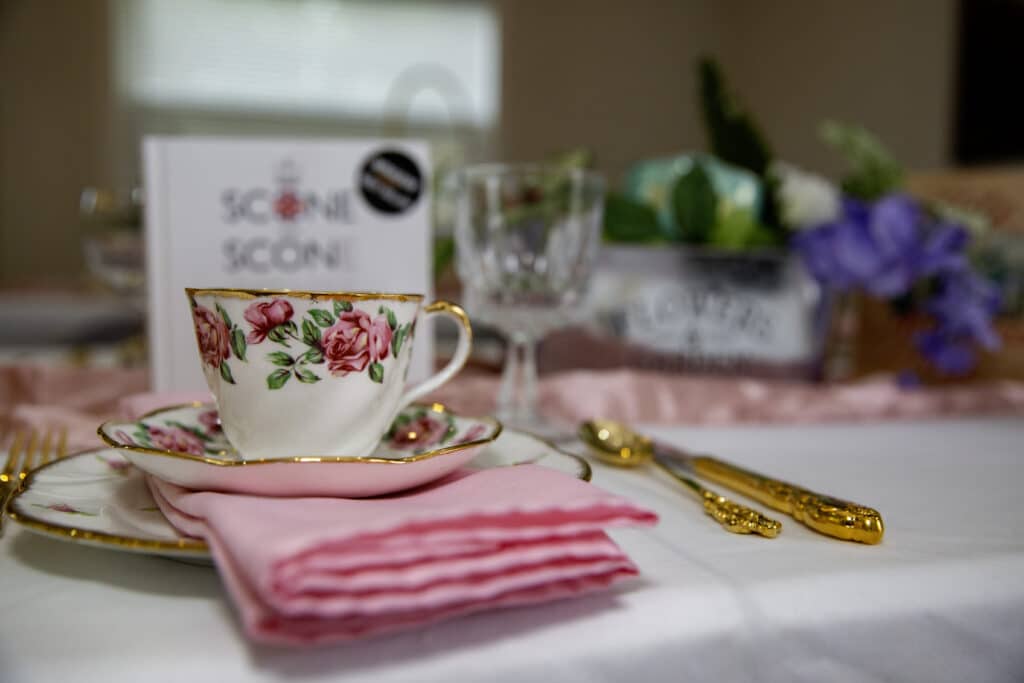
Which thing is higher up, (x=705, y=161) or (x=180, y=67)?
(x=180, y=67)

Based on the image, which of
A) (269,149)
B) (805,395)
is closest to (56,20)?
(269,149)

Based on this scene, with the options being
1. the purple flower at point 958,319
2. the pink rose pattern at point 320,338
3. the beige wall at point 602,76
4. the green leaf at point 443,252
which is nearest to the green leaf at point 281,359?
the pink rose pattern at point 320,338

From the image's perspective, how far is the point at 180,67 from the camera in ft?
14.5

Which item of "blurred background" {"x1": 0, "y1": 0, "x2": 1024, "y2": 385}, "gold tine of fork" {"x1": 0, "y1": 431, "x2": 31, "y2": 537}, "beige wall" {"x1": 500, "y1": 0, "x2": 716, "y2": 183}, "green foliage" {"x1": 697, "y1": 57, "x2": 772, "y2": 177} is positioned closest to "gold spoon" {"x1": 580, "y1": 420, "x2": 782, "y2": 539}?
"gold tine of fork" {"x1": 0, "y1": 431, "x2": 31, "y2": 537}

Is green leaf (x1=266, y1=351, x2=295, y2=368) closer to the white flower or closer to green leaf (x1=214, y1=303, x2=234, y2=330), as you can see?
green leaf (x1=214, y1=303, x2=234, y2=330)

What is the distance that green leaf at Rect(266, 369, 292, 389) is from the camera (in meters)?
0.38

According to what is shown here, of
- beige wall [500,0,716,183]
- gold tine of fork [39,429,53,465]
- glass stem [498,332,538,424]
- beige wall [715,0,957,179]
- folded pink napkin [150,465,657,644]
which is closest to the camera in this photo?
folded pink napkin [150,465,657,644]

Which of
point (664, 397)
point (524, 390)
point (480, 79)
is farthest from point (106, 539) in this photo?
point (480, 79)

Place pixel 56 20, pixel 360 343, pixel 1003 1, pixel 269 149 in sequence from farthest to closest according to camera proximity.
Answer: pixel 56 20 < pixel 1003 1 < pixel 269 149 < pixel 360 343

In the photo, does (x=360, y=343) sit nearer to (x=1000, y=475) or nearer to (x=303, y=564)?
(x=303, y=564)

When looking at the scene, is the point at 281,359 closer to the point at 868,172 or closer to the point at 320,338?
the point at 320,338

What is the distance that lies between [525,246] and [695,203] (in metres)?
0.29

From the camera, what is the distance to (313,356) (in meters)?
0.38

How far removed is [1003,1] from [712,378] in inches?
121
